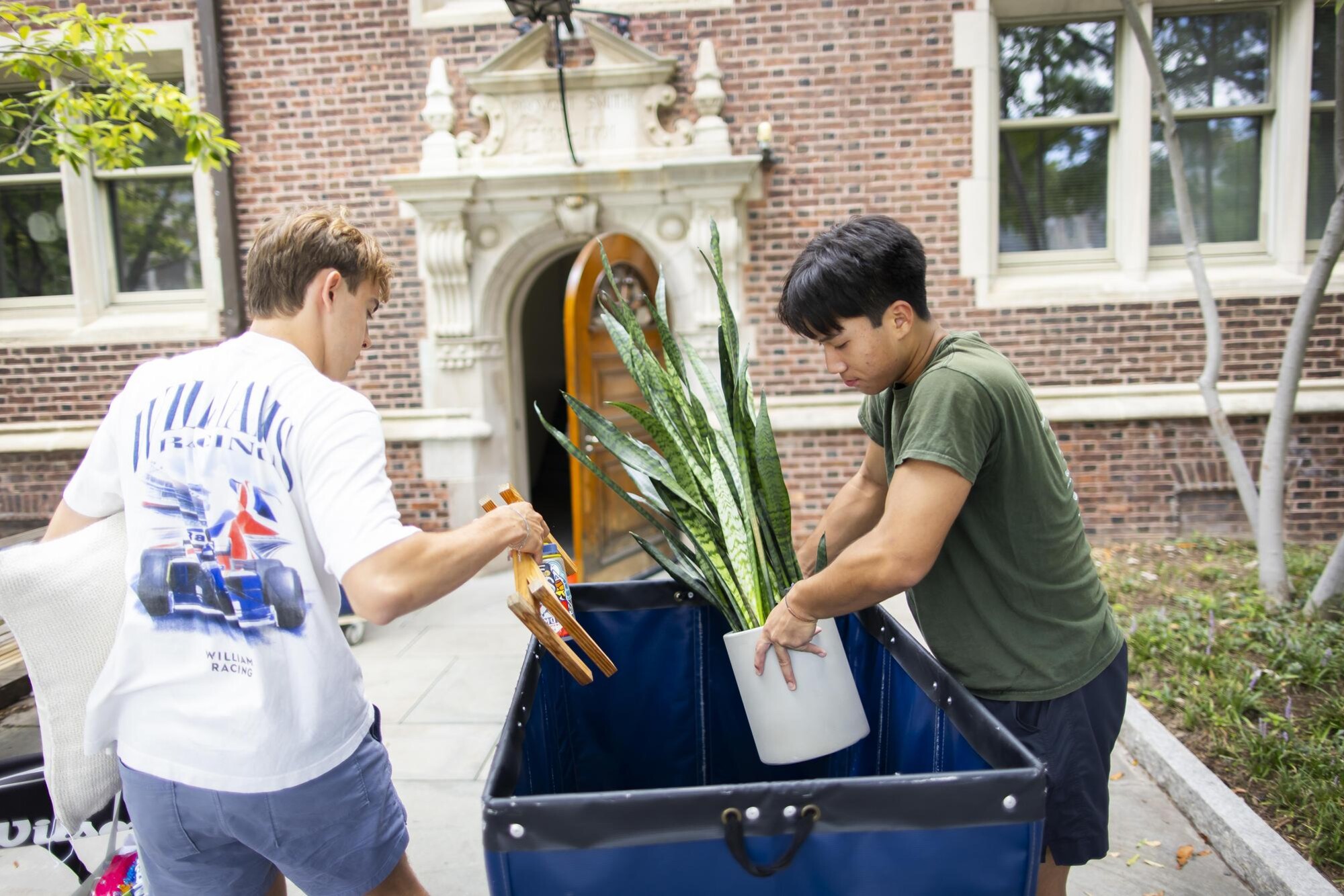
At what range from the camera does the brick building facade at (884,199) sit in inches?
234

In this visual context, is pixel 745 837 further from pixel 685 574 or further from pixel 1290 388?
pixel 1290 388

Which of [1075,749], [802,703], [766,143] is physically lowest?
[1075,749]

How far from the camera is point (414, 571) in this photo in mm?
1214

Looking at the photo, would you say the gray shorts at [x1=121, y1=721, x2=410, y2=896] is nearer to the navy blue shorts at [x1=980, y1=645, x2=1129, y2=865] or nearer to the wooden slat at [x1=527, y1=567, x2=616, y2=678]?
the wooden slat at [x1=527, y1=567, x2=616, y2=678]

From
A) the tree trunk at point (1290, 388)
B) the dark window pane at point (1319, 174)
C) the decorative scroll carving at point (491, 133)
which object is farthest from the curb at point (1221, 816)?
the decorative scroll carving at point (491, 133)

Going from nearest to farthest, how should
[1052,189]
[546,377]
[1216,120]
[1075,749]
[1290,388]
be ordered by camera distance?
[1075,749]
[1290,388]
[1216,120]
[1052,189]
[546,377]

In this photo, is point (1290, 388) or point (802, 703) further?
point (1290, 388)

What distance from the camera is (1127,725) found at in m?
3.41

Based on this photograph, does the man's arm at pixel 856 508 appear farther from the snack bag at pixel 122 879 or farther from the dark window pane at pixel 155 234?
the dark window pane at pixel 155 234

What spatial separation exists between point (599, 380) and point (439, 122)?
6.91ft

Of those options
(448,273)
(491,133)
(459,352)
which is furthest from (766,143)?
(459,352)

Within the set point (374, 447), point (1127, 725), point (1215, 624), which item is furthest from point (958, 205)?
point (374, 447)

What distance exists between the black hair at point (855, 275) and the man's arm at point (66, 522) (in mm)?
1341

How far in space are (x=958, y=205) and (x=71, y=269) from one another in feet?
21.3
